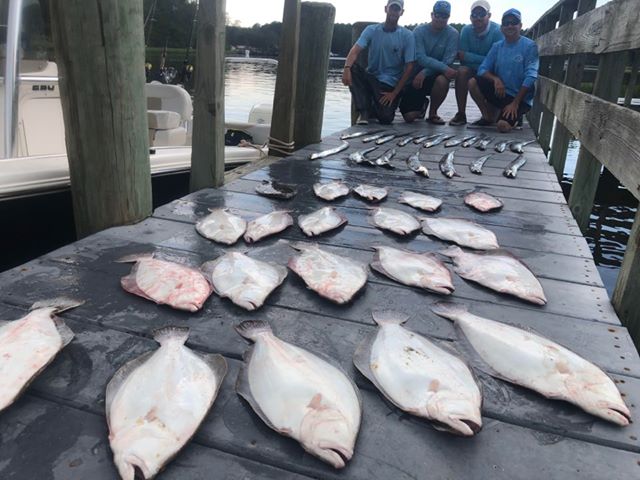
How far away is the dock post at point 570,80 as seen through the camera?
18.2 feet

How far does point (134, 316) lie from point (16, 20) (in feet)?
9.35

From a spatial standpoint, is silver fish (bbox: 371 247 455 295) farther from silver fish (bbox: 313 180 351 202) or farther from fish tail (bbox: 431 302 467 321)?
silver fish (bbox: 313 180 351 202)

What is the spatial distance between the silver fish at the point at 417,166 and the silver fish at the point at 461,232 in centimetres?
140

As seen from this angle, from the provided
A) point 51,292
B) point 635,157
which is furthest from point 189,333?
point 635,157

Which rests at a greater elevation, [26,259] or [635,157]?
[635,157]

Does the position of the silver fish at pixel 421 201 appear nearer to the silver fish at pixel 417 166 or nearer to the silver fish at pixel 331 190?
the silver fish at pixel 331 190

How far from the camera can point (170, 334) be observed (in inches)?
69.9

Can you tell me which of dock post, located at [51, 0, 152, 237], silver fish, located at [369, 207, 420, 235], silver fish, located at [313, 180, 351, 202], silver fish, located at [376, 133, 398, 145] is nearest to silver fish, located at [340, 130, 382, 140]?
silver fish, located at [376, 133, 398, 145]

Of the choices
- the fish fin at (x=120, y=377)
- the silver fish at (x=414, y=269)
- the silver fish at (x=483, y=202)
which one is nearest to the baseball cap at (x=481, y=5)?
the silver fish at (x=483, y=202)

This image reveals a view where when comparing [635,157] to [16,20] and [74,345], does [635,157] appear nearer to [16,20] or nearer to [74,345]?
[74,345]

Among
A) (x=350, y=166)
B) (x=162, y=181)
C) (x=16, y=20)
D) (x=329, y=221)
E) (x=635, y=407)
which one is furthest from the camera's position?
(x=350, y=166)

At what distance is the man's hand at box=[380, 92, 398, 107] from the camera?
23.4 feet

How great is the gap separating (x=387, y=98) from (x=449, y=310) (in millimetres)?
5703

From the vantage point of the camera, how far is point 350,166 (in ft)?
15.6
